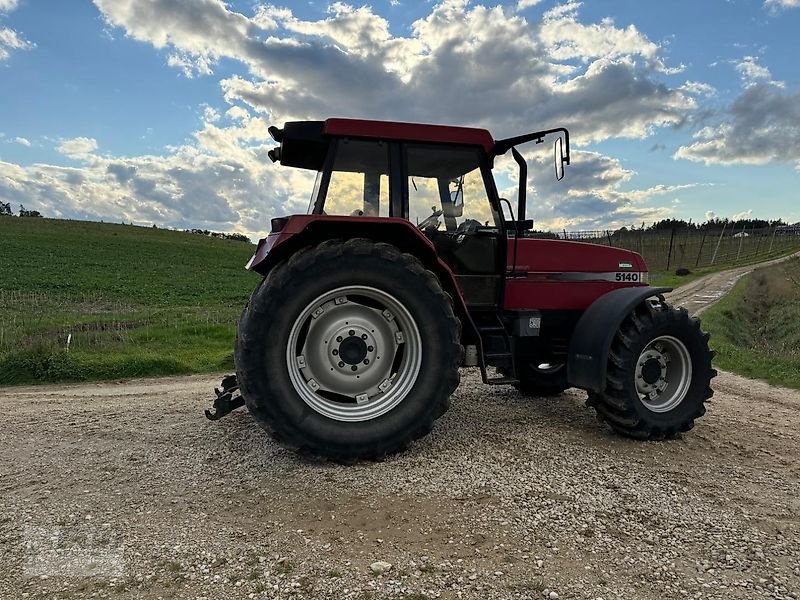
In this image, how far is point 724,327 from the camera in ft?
44.3

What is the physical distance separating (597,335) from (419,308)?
63.0 inches

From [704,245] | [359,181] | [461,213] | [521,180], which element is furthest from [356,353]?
[704,245]

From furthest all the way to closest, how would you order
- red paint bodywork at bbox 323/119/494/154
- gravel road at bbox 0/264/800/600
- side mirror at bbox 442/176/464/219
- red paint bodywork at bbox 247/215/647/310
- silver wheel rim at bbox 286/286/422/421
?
red paint bodywork at bbox 247/215/647/310 → side mirror at bbox 442/176/464/219 → red paint bodywork at bbox 323/119/494/154 → silver wheel rim at bbox 286/286/422/421 → gravel road at bbox 0/264/800/600

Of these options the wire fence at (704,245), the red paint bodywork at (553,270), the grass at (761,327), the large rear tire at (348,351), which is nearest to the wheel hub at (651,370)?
the red paint bodywork at (553,270)

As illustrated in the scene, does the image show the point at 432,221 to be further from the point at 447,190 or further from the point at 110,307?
the point at 110,307

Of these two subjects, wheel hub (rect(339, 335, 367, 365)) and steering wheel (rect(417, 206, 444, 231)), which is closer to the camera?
wheel hub (rect(339, 335, 367, 365))

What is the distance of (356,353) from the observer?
4.22 meters

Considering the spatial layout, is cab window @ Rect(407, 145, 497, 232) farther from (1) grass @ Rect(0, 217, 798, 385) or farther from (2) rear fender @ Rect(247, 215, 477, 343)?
(1) grass @ Rect(0, 217, 798, 385)

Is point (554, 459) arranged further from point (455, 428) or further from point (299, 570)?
point (299, 570)

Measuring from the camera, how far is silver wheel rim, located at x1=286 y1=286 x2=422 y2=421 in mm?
4152

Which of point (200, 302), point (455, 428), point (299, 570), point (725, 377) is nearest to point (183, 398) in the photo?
point (455, 428)

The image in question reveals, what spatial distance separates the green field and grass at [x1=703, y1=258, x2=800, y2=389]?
8359 mm

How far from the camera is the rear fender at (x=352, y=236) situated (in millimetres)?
4062

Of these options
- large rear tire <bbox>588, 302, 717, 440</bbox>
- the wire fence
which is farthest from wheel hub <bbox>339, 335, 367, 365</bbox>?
the wire fence
